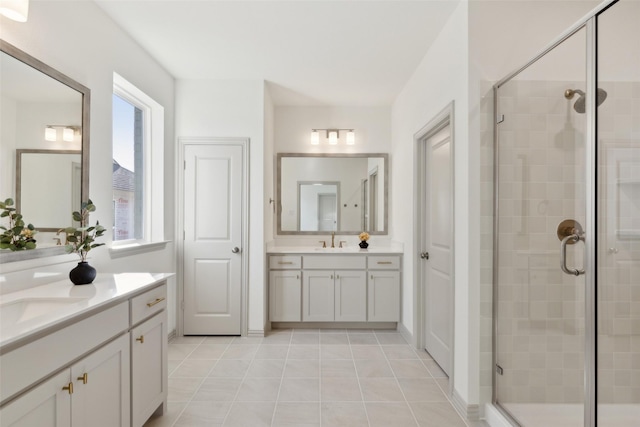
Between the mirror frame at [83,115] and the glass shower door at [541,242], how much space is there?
2539 millimetres

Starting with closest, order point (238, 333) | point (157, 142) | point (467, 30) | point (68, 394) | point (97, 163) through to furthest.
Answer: point (68, 394), point (467, 30), point (97, 163), point (157, 142), point (238, 333)

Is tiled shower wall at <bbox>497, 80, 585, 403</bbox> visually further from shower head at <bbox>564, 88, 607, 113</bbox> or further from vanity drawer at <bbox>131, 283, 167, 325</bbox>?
vanity drawer at <bbox>131, 283, 167, 325</bbox>

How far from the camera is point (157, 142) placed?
3307 mm

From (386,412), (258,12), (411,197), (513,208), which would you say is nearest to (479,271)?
(513,208)

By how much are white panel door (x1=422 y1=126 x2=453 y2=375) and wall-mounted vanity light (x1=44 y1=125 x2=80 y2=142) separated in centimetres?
245

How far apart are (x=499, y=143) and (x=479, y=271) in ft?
2.56

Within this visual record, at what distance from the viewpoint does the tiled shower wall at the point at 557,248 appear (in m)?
1.60

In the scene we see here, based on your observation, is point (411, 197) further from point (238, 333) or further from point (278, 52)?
point (238, 333)

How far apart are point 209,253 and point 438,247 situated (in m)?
2.24

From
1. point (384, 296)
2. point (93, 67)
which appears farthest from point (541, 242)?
point (93, 67)

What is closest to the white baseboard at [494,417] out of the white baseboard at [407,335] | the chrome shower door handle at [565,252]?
the chrome shower door handle at [565,252]

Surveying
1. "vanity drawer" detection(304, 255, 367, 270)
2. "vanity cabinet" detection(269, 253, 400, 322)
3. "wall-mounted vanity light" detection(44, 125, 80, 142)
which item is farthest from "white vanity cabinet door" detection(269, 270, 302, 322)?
"wall-mounted vanity light" detection(44, 125, 80, 142)

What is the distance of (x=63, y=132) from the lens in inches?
77.6

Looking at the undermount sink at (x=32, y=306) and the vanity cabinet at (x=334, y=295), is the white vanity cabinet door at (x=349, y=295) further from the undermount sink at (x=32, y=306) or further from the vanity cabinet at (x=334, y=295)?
the undermount sink at (x=32, y=306)
